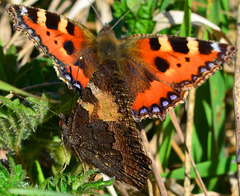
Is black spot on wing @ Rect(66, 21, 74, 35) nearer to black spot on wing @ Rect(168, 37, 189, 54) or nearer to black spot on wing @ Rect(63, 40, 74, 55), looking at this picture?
black spot on wing @ Rect(63, 40, 74, 55)

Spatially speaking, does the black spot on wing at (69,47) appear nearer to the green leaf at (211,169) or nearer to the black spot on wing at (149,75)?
the black spot on wing at (149,75)

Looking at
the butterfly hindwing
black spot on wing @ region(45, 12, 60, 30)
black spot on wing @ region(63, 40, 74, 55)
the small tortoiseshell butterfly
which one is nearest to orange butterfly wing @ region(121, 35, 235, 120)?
the small tortoiseshell butterfly

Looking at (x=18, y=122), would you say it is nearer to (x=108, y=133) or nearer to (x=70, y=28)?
(x=108, y=133)

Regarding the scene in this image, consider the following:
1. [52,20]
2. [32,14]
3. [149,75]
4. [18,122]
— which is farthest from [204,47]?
[18,122]

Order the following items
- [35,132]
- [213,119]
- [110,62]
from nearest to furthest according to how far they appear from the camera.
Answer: [110,62]
[35,132]
[213,119]

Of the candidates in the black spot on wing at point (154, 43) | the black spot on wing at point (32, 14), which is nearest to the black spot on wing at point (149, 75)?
the black spot on wing at point (154, 43)

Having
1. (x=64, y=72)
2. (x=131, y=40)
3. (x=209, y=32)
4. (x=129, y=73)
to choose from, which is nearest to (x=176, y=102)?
(x=129, y=73)

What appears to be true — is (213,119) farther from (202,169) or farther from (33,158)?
(33,158)
